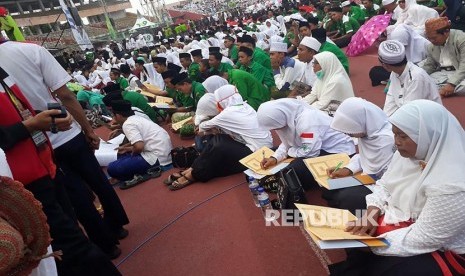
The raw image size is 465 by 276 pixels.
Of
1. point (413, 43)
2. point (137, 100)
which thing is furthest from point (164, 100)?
point (413, 43)

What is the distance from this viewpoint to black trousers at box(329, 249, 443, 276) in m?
1.55

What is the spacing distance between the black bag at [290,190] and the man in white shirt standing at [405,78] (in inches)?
57.9

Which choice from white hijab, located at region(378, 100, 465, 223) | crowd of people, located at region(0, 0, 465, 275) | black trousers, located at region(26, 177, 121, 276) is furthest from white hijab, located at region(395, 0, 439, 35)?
black trousers, located at region(26, 177, 121, 276)

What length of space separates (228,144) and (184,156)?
867 mm

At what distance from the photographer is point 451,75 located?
13.3 feet

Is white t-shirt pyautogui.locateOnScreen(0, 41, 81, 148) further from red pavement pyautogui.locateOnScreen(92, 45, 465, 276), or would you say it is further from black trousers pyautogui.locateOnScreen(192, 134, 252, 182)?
black trousers pyautogui.locateOnScreen(192, 134, 252, 182)

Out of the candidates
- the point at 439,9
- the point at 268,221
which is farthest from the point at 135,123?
the point at 439,9

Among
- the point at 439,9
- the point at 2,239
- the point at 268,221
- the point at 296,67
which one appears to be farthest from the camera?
the point at 439,9

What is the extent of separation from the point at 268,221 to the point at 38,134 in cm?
185

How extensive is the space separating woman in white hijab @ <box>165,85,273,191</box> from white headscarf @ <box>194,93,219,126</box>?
43cm

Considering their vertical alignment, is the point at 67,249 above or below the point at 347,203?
above

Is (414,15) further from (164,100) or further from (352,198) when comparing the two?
(352,198)

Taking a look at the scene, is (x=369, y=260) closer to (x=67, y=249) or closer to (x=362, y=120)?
(x=362, y=120)

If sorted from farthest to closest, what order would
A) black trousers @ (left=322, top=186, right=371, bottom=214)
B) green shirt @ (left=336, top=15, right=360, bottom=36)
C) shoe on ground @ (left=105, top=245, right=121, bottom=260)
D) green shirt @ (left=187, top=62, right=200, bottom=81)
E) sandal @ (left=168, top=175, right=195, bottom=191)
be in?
green shirt @ (left=336, top=15, right=360, bottom=36), green shirt @ (left=187, top=62, right=200, bottom=81), sandal @ (left=168, top=175, right=195, bottom=191), shoe on ground @ (left=105, top=245, right=121, bottom=260), black trousers @ (left=322, top=186, right=371, bottom=214)
